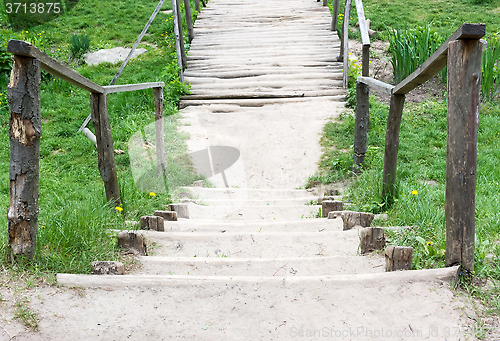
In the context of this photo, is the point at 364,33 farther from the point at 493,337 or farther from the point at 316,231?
the point at 493,337

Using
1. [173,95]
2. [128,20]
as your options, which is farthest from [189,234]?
[128,20]

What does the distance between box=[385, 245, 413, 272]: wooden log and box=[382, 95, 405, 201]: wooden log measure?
53.1 inches

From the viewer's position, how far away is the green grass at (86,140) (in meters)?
2.58

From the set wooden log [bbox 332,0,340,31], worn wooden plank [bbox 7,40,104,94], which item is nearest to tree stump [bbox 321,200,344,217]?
worn wooden plank [bbox 7,40,104,94]

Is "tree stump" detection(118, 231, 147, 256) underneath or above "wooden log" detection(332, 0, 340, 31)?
underneath

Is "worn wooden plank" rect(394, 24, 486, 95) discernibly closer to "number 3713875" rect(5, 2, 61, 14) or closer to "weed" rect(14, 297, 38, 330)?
"weed" rect(14, 297, 38, 330)

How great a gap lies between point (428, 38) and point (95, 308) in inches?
268

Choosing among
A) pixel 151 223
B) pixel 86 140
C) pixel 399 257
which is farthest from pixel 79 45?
pixel 399 257

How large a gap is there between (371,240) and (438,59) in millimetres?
1118

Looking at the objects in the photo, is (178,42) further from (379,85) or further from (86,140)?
(379,85)

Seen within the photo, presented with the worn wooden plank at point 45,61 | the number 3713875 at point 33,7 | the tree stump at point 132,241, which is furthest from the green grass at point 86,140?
the worn wooden plank at point 45,61

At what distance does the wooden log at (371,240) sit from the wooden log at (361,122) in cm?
230

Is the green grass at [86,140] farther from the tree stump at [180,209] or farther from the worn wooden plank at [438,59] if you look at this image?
the worn wooden plank at [438,59]

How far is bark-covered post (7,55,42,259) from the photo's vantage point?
7.41ft
